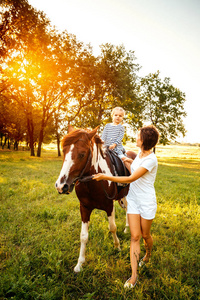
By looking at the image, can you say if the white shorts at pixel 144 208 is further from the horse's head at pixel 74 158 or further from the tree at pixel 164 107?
the tree at pixel 164 107

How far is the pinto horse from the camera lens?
2494 mm

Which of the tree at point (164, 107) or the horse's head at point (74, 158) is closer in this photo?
the horse's head at point (74, 158)

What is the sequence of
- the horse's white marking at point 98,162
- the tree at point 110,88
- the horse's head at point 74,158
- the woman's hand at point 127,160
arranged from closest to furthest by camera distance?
the horse's head at point 74,158 → the horse's white marking at point 98,162 → the woman's hand at point 127,160 → the tree at point 110,88

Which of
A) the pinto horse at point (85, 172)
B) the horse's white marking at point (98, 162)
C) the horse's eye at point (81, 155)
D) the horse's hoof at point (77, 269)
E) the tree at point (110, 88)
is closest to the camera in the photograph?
the pinto horse at point (85, 172)

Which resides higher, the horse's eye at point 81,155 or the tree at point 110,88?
the tree at point 110,88

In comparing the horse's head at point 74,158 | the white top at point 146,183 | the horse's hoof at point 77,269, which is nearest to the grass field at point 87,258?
the horse's hoof at point 77,269

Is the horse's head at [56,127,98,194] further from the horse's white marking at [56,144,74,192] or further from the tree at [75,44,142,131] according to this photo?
the tree at [75,44,142,131]

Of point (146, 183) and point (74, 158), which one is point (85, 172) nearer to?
point (74, 158)

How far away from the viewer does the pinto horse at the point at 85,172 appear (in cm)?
249

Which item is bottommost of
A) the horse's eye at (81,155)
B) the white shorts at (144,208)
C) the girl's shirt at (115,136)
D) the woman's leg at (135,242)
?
the woman's leg at (135,242)

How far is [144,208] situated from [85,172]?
43.9 inches

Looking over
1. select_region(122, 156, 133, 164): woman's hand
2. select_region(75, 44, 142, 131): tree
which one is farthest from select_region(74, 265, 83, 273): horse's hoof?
select_region(75, 44, 142, 131): tree

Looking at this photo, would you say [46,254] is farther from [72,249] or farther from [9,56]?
[9,56]

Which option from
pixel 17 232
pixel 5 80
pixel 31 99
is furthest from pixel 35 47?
pixel 17 232
